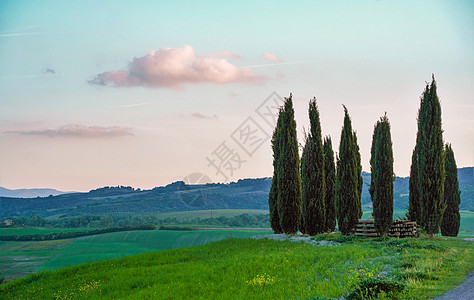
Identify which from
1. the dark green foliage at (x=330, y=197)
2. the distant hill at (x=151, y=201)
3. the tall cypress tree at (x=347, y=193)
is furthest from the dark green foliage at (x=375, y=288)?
the distant hill at (x=151, y=201)

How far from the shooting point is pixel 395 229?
24297 mm

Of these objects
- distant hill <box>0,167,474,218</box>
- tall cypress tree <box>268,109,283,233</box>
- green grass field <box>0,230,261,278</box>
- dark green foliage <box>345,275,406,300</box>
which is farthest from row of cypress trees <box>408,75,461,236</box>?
distant hill <box>0,167,474,218</box>

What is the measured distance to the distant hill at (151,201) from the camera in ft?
433

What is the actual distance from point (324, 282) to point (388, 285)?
6.43 feet

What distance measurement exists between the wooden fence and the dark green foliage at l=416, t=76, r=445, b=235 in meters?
0.78

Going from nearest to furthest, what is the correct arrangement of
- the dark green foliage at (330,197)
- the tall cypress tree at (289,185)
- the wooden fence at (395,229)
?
the wooden fence at (395,229) → the tall cypress tree at (289,185) → the dark green foliage at (330,197)

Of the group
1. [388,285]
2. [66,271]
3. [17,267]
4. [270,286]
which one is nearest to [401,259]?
[388,285]

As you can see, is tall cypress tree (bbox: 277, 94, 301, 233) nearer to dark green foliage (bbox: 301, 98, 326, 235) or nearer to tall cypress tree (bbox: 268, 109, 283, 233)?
dark green foliage (bbox: 301, 98, 326, 235)

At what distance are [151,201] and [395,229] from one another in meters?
122

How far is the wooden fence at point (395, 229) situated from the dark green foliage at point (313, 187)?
9.60 ft

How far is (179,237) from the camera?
59.0m

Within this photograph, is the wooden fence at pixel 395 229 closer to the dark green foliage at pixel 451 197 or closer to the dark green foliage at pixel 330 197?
the dark green foliage at pixel 330 197

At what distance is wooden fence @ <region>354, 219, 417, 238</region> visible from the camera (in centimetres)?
2423

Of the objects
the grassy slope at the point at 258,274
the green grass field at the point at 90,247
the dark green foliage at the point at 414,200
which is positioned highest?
the dark green foliage at the point at 414,200
